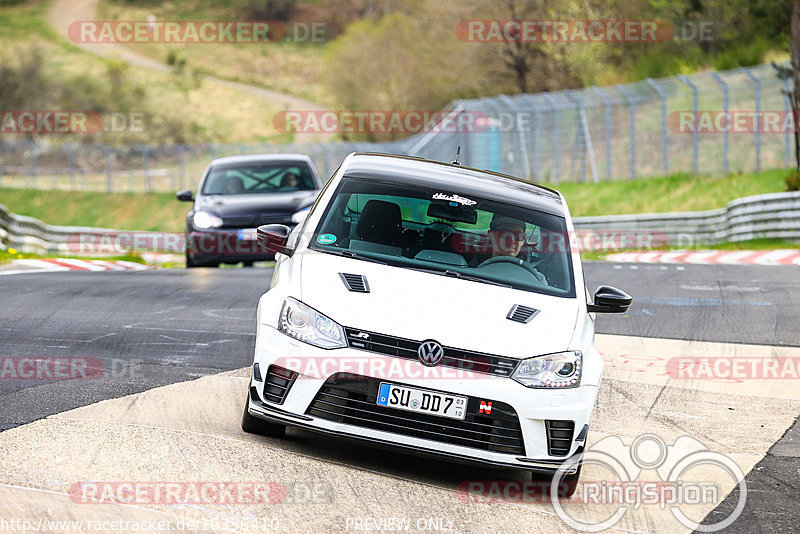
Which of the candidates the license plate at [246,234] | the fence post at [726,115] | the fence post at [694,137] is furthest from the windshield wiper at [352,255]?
the fence post at [694,137]

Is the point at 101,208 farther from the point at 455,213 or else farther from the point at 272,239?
the point at 455,213

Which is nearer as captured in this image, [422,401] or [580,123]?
[422,401]

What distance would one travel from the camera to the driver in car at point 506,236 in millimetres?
7375

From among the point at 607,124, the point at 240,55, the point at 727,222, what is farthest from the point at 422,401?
the point at 240,55

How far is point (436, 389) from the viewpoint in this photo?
19.5 ft

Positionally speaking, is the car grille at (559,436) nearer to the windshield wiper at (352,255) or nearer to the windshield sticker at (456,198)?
the windshield wiper at (352,255)

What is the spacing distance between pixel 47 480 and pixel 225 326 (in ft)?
18.2

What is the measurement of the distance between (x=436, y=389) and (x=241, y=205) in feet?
35.2

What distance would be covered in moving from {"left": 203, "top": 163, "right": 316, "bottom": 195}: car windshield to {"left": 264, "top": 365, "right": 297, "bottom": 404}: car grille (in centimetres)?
1090

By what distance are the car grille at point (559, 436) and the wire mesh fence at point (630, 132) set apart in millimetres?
21493

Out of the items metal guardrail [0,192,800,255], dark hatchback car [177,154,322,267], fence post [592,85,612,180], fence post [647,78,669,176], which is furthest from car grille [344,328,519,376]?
fence post [592,85,612,180]

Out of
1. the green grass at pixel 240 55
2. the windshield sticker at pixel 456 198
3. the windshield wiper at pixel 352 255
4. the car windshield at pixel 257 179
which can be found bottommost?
the green grass at pixel 240 55

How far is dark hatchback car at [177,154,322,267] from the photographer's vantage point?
16109mm

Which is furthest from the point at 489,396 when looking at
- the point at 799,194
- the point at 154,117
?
the point at 154,117
